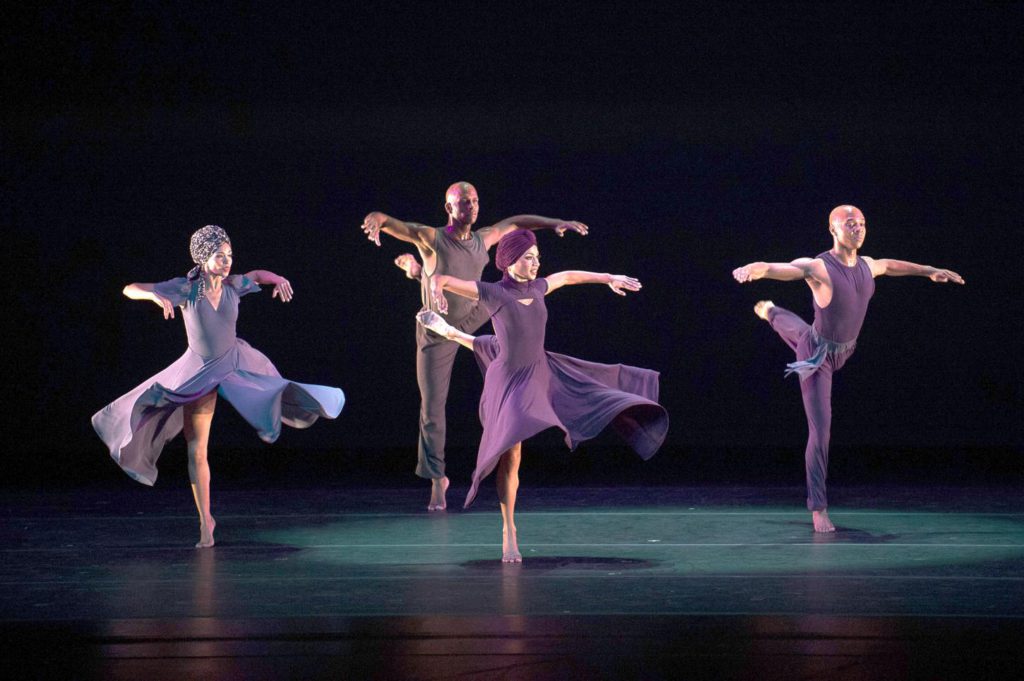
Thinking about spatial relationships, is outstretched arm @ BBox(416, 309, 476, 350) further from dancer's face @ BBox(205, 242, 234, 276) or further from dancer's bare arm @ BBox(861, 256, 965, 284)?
dancer's bare arm @ BBox(861, 256, 965, 284)

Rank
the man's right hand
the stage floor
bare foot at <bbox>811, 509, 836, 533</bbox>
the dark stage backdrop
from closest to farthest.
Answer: the stage floor < bare foot at <bbox>811, 509, 836, 533</bbox> < the man's right hand < the dark stage backdrop

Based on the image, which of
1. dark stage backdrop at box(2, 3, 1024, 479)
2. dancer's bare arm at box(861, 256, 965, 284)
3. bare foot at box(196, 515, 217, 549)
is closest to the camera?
bare foot at box(196, 515, 217, 549)

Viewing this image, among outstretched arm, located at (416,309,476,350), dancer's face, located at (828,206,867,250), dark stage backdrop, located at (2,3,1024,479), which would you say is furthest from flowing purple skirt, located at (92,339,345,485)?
dark stage backdrop, located at (2,3,1024,479)

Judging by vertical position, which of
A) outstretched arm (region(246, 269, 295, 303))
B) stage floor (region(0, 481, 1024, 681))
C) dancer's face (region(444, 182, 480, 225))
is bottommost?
stage floor (region(0, 481, 1024, 681))

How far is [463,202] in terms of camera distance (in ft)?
22.3

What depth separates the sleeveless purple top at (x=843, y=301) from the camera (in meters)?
5.95

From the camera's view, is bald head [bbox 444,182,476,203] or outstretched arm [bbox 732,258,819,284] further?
bald head [bbox 444,182,476,203]

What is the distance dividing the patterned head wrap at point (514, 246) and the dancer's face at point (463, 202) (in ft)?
5.33

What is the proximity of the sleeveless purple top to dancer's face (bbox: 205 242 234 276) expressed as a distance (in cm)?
256

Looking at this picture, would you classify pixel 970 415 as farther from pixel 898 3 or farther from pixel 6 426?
pixel 6 426

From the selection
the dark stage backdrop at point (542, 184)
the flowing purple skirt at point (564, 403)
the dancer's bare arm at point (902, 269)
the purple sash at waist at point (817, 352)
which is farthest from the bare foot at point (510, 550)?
the dark stage backdrop at point (542, 184)

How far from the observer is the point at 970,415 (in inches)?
338

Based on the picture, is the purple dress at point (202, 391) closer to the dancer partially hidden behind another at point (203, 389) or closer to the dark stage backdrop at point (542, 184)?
the dancer partially hidden behind another at point (203, 389)

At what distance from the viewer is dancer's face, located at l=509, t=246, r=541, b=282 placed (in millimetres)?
5156
